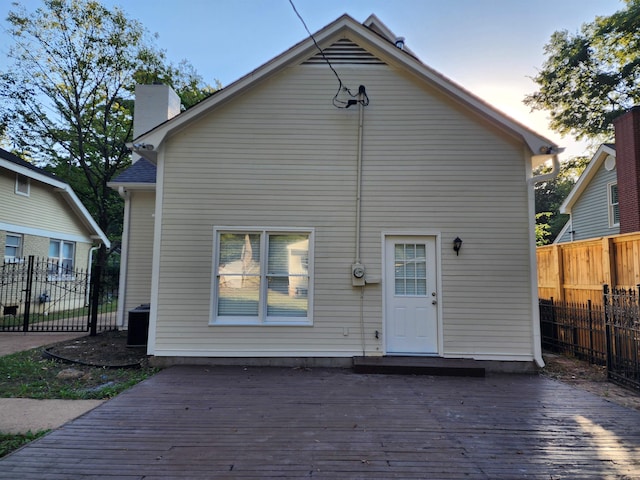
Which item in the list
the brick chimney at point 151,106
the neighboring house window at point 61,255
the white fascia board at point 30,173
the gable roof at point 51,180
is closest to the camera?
the brick chimney at point 151,106

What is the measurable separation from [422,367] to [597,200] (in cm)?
1250

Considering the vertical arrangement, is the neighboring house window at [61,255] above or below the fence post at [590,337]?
above

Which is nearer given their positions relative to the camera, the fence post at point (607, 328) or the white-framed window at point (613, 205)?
the fence post at point (607, 328)

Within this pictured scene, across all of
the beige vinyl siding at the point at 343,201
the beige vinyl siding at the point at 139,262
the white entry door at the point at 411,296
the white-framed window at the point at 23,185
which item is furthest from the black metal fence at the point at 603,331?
the white-framed window at the point at 23,185

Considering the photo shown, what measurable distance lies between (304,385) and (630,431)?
145 inches

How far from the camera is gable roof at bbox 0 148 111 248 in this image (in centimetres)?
1117

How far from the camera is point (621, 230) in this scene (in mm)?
10961

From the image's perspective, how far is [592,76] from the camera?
1838 centimetres

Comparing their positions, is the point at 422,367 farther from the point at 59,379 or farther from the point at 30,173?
the point at 30,173

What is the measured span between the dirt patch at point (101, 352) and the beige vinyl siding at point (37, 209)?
6.70 m

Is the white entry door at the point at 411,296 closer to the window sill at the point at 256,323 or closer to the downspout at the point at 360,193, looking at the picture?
the downspout at the point at 360,193

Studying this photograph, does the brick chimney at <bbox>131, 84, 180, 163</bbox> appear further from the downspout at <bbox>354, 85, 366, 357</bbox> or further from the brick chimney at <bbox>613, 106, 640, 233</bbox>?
the brick chimney at <bbox>613, 106, 640, 233</bbox>

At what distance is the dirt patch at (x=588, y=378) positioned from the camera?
477 centimetres

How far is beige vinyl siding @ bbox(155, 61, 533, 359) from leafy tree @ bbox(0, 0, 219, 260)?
1318cm
